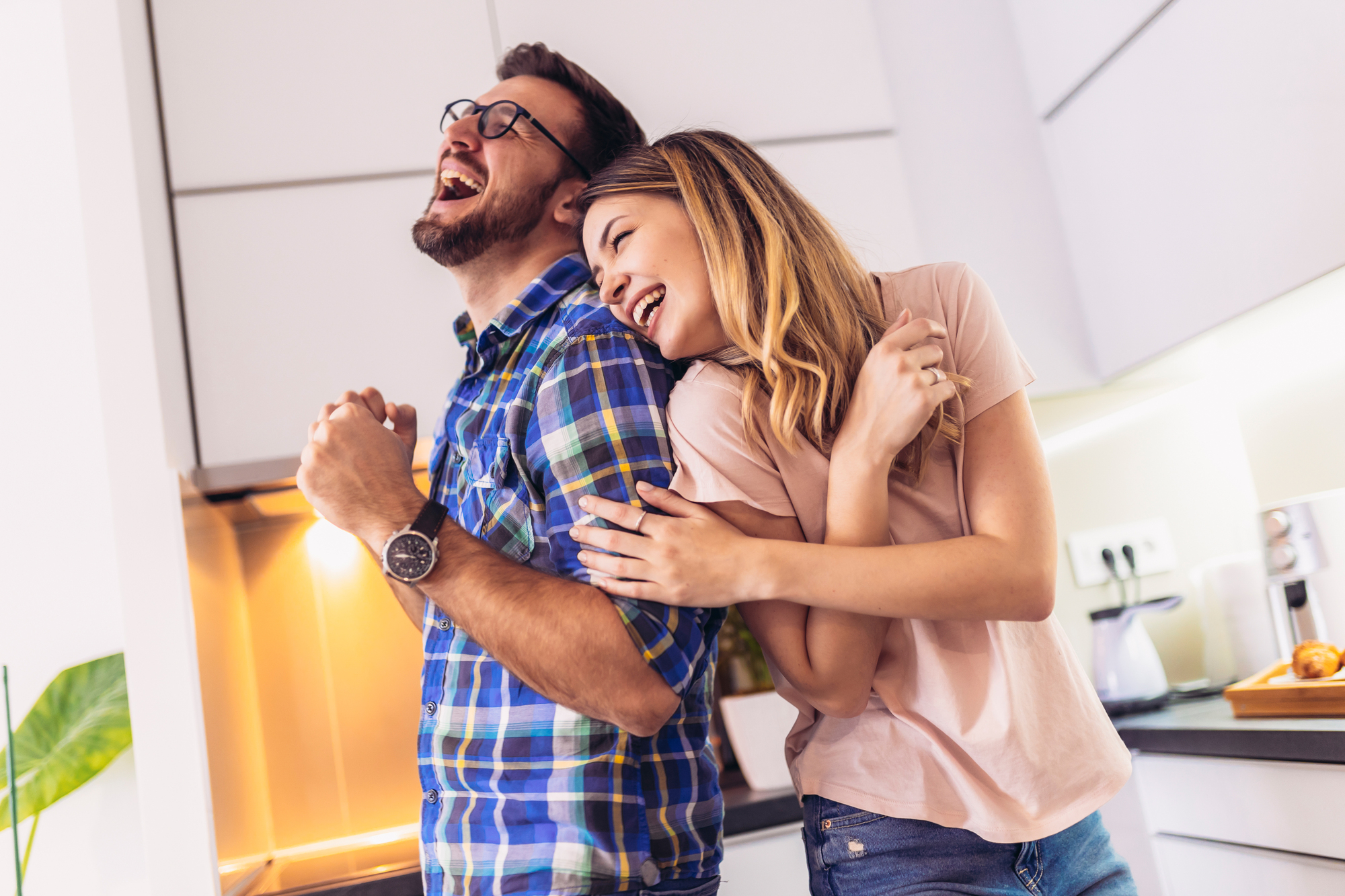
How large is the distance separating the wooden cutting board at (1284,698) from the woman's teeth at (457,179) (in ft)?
4.31

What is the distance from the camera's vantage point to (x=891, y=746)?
33.6 inches

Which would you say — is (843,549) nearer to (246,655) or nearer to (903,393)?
(903,393)

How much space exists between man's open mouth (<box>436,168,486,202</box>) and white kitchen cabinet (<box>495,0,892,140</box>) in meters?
0.47

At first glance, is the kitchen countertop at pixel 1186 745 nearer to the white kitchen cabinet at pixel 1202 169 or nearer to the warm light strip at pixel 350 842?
the warm light strip at pixel 350 842

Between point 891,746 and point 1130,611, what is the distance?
1.06 metres

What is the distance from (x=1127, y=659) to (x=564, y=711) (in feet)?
4.23

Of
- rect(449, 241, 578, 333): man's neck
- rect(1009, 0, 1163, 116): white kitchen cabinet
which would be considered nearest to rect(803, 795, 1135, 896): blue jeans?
rect(449, 241, 578, 333): man's neck

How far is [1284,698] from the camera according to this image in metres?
1.34

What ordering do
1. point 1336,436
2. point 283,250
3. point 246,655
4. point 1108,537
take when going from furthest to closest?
point 1108,537
point 246,655
point 1336,436
point 283,250

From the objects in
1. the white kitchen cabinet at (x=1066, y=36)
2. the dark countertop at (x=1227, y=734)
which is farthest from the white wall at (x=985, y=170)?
the dark countertop at (x=1227, y=734)

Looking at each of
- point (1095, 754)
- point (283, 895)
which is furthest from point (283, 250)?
point (1095, 754)

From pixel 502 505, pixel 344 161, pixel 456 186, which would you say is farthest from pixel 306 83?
pixel 502 505

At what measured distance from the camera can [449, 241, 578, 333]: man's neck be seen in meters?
1.11

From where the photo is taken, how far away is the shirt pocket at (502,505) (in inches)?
34.3
